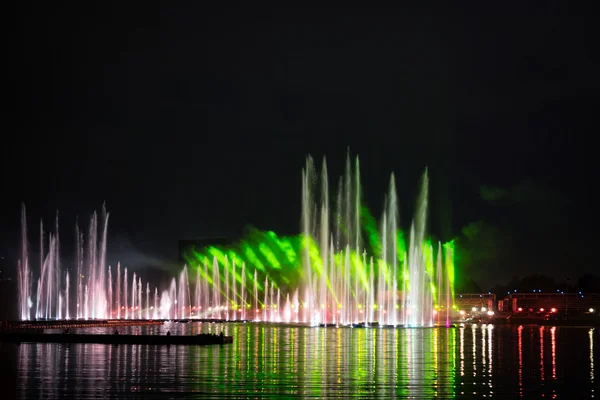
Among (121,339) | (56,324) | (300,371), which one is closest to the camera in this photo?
(300,371)

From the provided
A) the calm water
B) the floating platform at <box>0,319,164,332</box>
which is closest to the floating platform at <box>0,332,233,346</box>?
the calm water

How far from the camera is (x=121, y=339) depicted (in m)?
46.6

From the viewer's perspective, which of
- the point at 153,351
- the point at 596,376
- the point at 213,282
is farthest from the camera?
the point at 213,282

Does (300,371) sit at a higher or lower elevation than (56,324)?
higher

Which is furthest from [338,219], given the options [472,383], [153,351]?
[472,383]

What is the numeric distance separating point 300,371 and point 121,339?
19880mm

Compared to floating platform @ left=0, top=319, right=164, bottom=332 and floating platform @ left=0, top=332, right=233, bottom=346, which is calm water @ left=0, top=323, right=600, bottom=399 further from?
floating platform @ left=0, top=319, right=164, bottom=332

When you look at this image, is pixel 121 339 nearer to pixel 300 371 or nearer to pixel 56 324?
pixel 300 371

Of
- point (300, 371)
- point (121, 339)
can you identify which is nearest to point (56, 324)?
point (121, 339)

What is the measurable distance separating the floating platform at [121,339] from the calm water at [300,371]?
2025 millimetres

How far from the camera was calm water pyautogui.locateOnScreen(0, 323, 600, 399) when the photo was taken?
24297 mm

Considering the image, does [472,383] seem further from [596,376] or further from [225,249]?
[225,249]

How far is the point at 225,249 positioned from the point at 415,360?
8497 cm

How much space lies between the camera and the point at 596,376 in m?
29.3
